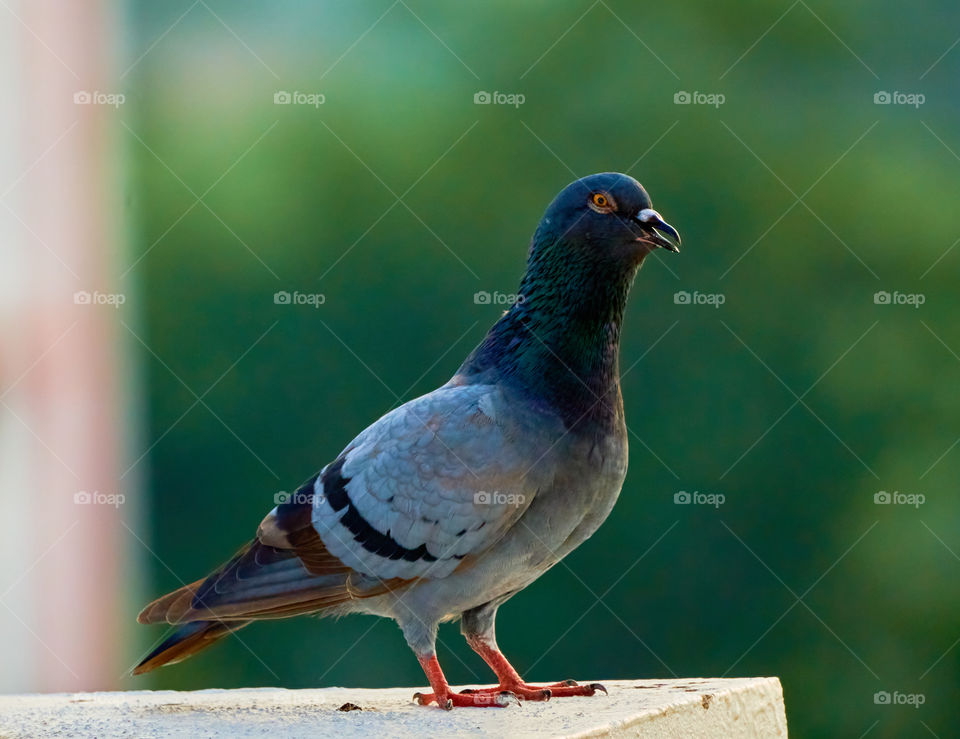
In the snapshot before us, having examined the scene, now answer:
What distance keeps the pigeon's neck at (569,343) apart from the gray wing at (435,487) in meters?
0.11

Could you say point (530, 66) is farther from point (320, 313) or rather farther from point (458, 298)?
point (320, 313)

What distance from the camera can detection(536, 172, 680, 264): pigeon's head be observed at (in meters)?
2.75

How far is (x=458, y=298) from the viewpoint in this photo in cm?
513

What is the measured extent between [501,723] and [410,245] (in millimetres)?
3365

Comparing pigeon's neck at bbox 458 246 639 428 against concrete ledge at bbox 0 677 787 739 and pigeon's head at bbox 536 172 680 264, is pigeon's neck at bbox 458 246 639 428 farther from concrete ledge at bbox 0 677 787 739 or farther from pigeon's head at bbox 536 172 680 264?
concrete ledge at bbox 0 677 787 739

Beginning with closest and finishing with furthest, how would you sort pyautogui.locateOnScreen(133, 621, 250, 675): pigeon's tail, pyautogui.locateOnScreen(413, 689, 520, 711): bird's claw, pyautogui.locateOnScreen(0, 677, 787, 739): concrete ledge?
pyautogui.locateOnScreen(0, 677, 787, 739): concrete ledge, pyautogui.locateOnScreen(413, 689, 520, 711): bird's claw, pyautogui.locateOnScreen(133, 621, 250, 675): pigeon's tail

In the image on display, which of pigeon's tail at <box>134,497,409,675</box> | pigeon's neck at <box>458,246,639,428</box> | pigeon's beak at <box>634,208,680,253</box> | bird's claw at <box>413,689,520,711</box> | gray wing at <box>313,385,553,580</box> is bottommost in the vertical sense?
bird's claw at <box>413,689,520,711</box>

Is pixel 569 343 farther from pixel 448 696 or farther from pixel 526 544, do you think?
pixel 448 696

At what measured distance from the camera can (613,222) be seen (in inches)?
109

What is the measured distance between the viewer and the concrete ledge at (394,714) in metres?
2.26

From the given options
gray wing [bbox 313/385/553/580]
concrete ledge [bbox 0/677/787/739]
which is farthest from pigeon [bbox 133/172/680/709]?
concrete ledge [bbox 0/677/787/739]

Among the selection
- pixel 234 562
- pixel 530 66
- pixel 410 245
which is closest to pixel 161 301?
pixel 410 245

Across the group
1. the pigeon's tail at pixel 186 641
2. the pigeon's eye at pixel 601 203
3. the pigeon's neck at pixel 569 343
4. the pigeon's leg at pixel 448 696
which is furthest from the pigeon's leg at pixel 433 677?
the pigeon's eye at pixel 601 203

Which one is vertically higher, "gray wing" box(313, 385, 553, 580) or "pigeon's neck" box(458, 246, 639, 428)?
"pigeon's neck" box(458, 246, 639, 428)
